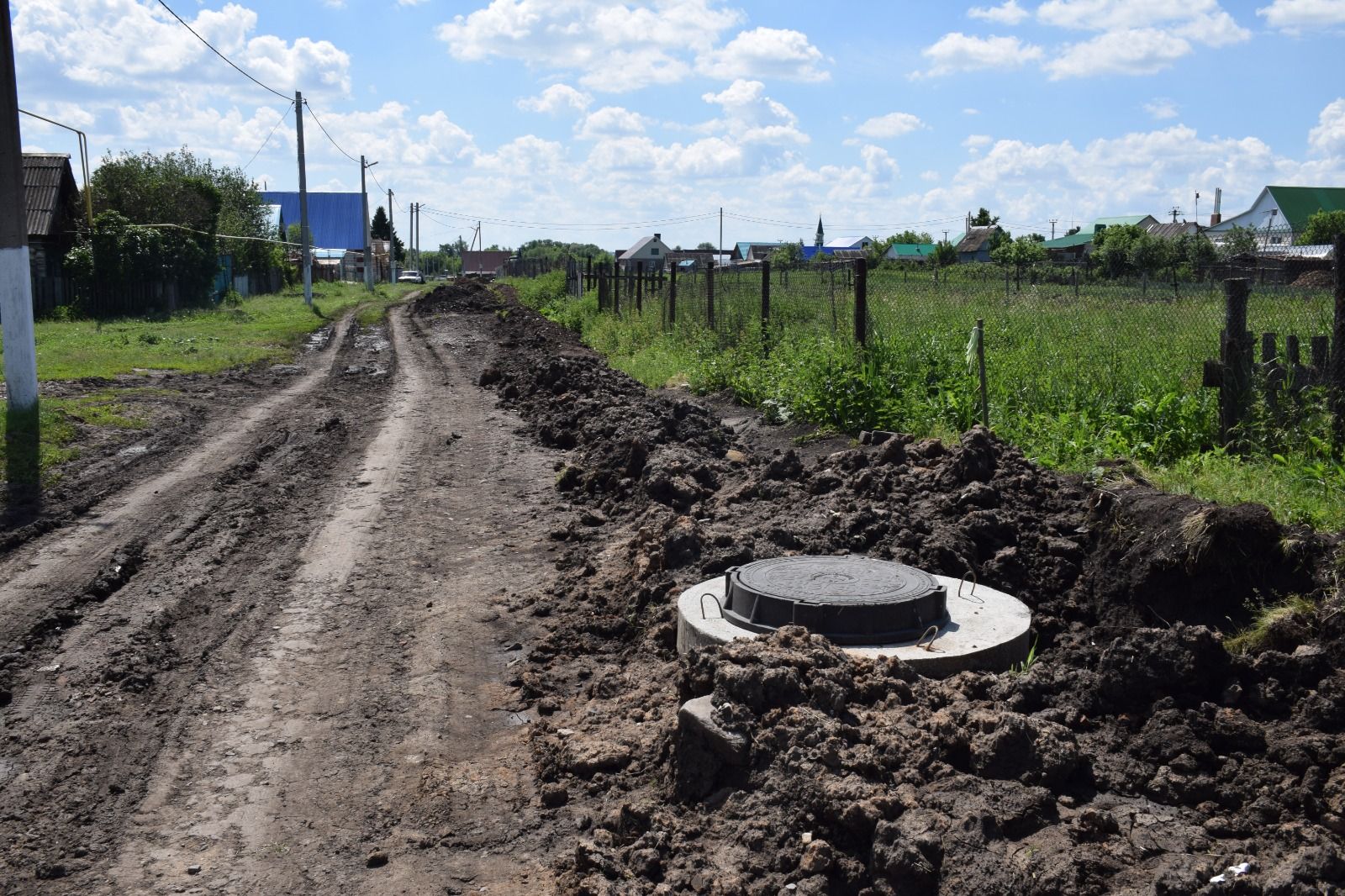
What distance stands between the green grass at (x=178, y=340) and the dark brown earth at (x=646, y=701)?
1092 centimetres

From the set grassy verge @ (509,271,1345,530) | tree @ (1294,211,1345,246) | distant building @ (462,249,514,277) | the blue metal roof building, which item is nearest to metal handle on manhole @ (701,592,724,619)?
grassy verge @ (509,271,1345,530)

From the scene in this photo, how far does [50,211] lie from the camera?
35188 millimetres

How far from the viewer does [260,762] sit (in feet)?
17.0

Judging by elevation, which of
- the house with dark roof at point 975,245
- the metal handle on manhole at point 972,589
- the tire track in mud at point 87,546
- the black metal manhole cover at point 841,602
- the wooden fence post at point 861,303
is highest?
the house with dark roof at point 975,245

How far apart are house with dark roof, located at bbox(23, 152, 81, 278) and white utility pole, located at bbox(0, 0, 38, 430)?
896 inches

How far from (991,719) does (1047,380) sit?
7.03 meters

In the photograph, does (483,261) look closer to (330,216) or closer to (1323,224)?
(330,216)

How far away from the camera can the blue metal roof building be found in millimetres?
102312

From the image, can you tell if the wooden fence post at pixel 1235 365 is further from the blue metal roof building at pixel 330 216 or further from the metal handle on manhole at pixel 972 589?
the blue metal roof building at pixel 330 216

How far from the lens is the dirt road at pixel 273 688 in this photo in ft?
14.5

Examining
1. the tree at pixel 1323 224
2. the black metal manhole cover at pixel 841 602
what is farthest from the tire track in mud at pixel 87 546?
the tree at pixel 1323 224

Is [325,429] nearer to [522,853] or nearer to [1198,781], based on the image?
[522,853]

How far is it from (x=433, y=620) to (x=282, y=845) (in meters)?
2.86

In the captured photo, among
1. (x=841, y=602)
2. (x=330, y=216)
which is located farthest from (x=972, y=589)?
(x=330, y=216)
